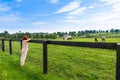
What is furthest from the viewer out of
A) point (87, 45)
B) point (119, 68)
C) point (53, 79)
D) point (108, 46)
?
point (53, 79)

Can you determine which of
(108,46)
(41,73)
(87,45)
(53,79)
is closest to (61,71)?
(41,73)

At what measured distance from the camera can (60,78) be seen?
21.4ft

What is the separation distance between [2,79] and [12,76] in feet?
1.44

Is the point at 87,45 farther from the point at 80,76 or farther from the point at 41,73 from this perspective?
the point at 41,73

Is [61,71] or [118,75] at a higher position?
[118,75]

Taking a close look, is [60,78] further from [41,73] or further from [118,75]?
[118,75]

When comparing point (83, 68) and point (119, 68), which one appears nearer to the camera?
point (119, 68)

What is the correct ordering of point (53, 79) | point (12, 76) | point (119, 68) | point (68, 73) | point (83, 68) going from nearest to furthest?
point (119, 68), point (53, 79), point (12, 76), point (68, 73), point (83, 68)

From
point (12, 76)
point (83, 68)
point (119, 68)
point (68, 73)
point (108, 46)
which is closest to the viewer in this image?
point (119, 68)

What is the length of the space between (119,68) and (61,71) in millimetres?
3982

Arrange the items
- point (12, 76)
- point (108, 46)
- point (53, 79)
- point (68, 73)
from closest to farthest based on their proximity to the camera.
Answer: point (108, 46)
point (53, 79)
point (12, 76)
point (68, 73)

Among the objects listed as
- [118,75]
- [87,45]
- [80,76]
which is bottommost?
[80,76]

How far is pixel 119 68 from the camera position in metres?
4.04

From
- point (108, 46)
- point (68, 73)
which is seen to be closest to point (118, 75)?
point (108, 46)
